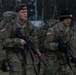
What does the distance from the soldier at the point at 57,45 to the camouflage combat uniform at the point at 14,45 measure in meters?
0.59

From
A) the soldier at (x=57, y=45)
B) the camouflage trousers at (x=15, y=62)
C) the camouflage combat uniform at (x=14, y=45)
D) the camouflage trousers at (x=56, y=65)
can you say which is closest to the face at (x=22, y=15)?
the camouflage combat uniform at (x=14, y=45)

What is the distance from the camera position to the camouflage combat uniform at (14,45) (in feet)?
25.6

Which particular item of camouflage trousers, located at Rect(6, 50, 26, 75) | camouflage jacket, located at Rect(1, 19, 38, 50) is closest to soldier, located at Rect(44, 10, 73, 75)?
camouflage jacket, located at Rect(1, 19, 38, 50)

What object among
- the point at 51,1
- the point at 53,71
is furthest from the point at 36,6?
the point at 53,71

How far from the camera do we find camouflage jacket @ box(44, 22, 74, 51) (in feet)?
28.2

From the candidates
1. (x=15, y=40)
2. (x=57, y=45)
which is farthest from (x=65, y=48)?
(x=15, y=40)

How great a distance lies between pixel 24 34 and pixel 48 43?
0.79m

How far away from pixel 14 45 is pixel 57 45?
1.08 m

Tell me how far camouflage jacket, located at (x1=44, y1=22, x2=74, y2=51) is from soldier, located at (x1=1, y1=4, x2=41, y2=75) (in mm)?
581

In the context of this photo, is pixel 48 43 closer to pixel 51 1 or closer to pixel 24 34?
pixel 24 34

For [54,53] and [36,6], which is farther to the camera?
[36,6]

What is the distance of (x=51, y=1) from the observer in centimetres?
4128

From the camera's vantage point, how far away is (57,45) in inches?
337

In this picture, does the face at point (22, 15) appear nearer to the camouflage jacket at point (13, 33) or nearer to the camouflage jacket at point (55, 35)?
the camouflage jacket at point (13, 33)
